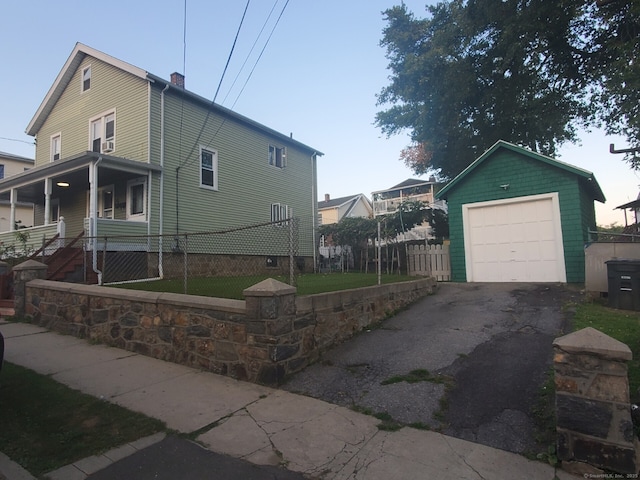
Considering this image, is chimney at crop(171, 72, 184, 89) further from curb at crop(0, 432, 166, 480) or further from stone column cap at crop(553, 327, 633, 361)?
stone column cap at crop(553, 327, 633, 361)

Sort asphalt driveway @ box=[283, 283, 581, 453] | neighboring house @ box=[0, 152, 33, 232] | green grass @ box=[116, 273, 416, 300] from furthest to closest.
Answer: neighboring house @ box=[0, 152, 33, 232]
green grass @ box=[116, 273, 416, 300]
asphalt driveway @ box=[283, 283, 581, 453]

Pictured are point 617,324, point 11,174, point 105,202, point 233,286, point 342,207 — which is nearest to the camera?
point 617,324

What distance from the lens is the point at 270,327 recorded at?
5.00 m

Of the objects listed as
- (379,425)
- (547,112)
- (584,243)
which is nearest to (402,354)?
(379,425)

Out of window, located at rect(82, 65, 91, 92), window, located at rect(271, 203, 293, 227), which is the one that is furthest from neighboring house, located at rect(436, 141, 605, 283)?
window, located at rect(82, 65, 91, 92)

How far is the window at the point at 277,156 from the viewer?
60.3ft

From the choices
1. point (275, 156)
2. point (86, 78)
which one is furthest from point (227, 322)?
point (86, 78)

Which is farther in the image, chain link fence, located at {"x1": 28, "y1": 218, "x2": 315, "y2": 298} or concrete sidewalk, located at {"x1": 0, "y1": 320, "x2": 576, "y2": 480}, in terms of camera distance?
chain link fence, located at {"x1": 28, "y1": 218, "x2": 315, "y2": 298}

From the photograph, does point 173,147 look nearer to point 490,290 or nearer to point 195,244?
point 195,244

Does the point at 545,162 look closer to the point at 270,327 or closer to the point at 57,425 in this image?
the point at 270,327

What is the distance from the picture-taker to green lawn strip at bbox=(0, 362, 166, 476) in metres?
3.31

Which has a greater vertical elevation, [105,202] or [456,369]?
[105,202]

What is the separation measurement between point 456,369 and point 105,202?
48.3 ft

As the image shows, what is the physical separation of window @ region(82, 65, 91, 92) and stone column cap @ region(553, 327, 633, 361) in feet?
62.0
